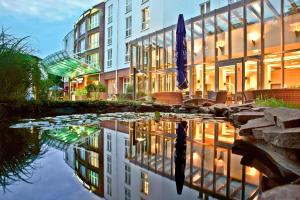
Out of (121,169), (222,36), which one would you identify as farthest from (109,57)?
(121,169)

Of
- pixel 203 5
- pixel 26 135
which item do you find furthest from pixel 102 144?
pixel 203 5

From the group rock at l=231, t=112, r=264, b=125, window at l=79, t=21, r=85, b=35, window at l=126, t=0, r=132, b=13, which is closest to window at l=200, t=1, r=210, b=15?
window at l=126, t=0, r=132, b=13

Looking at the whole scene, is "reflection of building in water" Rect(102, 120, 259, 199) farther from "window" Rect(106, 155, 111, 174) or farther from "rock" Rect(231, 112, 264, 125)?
"rock" Rect(231, 112, 264, 125)

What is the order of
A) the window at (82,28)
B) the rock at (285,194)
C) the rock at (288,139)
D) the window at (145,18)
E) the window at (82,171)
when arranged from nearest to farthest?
the rock at (285,194) < the window at (82,171) < the rock at (288,139) < the window at (145,18) < the window at (82,28)

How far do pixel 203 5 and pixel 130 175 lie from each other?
20.5m

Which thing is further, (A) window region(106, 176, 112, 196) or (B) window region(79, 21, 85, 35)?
(B) window region(79, 21, 85, 35)

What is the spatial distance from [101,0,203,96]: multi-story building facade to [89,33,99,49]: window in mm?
2580

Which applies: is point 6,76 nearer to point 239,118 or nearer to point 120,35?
point 239,118

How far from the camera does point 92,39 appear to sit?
3572 cm

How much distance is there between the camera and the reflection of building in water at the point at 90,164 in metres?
1.80

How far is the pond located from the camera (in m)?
1.63

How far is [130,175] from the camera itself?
6.64 feet

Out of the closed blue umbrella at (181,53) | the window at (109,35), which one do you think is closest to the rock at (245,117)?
the closed blue umbrella at (181,53)

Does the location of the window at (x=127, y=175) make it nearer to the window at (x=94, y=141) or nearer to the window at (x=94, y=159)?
the window at (x=94, y=159)
